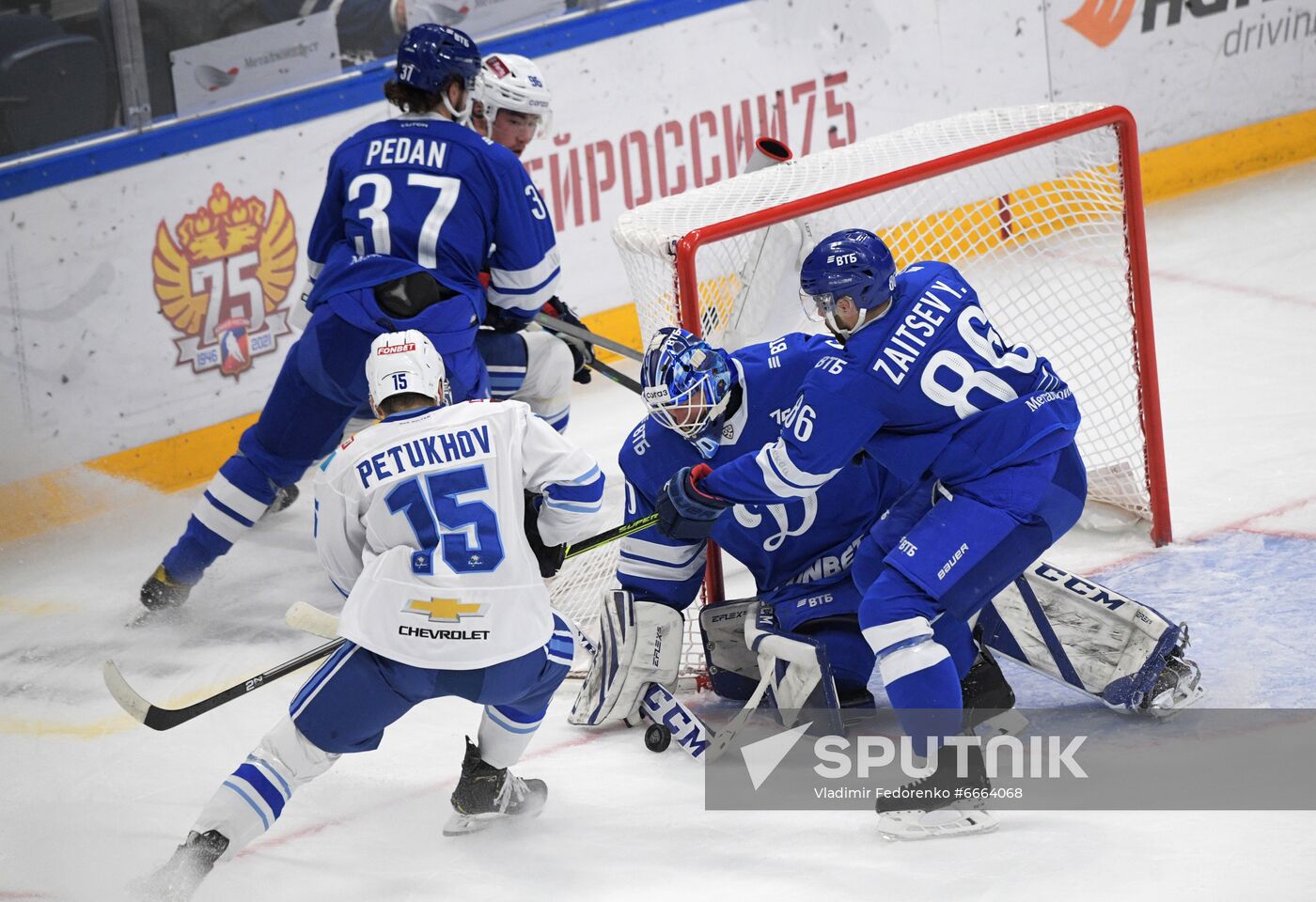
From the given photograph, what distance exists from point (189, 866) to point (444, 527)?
711 millimetres

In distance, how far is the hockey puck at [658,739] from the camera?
3.56m

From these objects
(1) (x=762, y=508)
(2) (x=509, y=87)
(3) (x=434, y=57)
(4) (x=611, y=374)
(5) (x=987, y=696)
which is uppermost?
(3) (x=434, y=57)

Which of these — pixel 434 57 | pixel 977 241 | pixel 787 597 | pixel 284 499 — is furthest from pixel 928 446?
pixel 284 499

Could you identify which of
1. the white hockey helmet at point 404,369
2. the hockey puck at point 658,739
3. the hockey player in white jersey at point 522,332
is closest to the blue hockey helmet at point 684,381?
the white hockey helmet at point 404,369

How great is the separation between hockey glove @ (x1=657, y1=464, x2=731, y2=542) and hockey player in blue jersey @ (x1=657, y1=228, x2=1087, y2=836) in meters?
0.07

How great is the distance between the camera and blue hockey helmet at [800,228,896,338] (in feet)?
10.3

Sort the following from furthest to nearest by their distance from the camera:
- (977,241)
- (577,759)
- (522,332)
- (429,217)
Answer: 1. (977,241)
2. (522,332)
3. (429,217)
4. (577,759)

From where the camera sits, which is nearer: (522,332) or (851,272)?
(851,272)

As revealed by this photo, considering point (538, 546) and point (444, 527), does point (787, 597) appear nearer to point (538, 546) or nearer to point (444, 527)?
point (538, 546)

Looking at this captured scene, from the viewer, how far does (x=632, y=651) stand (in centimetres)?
361

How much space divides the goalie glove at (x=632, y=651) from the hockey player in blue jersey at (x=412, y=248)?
0.80 m

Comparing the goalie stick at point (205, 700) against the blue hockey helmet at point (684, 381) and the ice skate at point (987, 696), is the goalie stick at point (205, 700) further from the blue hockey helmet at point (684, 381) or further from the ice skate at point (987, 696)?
the ice skate at point (987, 696)

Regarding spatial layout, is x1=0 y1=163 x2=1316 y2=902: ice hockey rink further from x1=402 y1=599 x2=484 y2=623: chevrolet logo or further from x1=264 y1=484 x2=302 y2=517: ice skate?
x1=402 y1=599 x2=484 y2=623: chevrolet logo

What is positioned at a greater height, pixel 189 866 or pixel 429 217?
pixel 429 217
